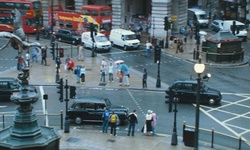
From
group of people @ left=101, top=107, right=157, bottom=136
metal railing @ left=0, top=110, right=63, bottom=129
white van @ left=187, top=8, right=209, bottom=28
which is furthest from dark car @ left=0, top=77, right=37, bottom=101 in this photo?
white van @ left=187, top=8, right=209, bottom=28

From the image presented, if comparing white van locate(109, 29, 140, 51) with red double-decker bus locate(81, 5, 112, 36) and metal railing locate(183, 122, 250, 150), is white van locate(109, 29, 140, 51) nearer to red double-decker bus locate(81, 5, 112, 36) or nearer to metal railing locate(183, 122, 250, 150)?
red double-decker bus locate(81, 5, 112, 36)

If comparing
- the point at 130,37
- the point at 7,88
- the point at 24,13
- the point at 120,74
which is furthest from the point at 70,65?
the point at 24,13

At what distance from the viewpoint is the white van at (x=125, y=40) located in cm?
5735

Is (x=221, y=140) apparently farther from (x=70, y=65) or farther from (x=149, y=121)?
(x=70, y=65)

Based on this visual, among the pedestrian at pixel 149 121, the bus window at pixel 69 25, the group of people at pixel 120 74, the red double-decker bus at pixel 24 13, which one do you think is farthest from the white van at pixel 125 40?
the pedestrian at pixel 149 121

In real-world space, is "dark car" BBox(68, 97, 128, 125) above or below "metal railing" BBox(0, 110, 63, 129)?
above

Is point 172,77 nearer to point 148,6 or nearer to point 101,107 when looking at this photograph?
point 101,107

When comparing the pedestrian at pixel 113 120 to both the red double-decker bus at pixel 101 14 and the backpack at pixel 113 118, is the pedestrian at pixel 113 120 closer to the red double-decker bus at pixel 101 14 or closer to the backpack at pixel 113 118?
the backpack at pixel 113 118

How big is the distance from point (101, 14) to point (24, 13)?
370 inches

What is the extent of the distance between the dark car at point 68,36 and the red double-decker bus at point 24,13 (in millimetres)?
3589

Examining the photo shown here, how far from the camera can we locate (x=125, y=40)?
5766cm

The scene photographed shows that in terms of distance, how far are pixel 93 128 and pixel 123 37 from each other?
27285 millimetres

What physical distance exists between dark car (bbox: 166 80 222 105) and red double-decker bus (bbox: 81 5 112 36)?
29276 mm

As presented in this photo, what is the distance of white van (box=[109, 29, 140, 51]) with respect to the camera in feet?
188
